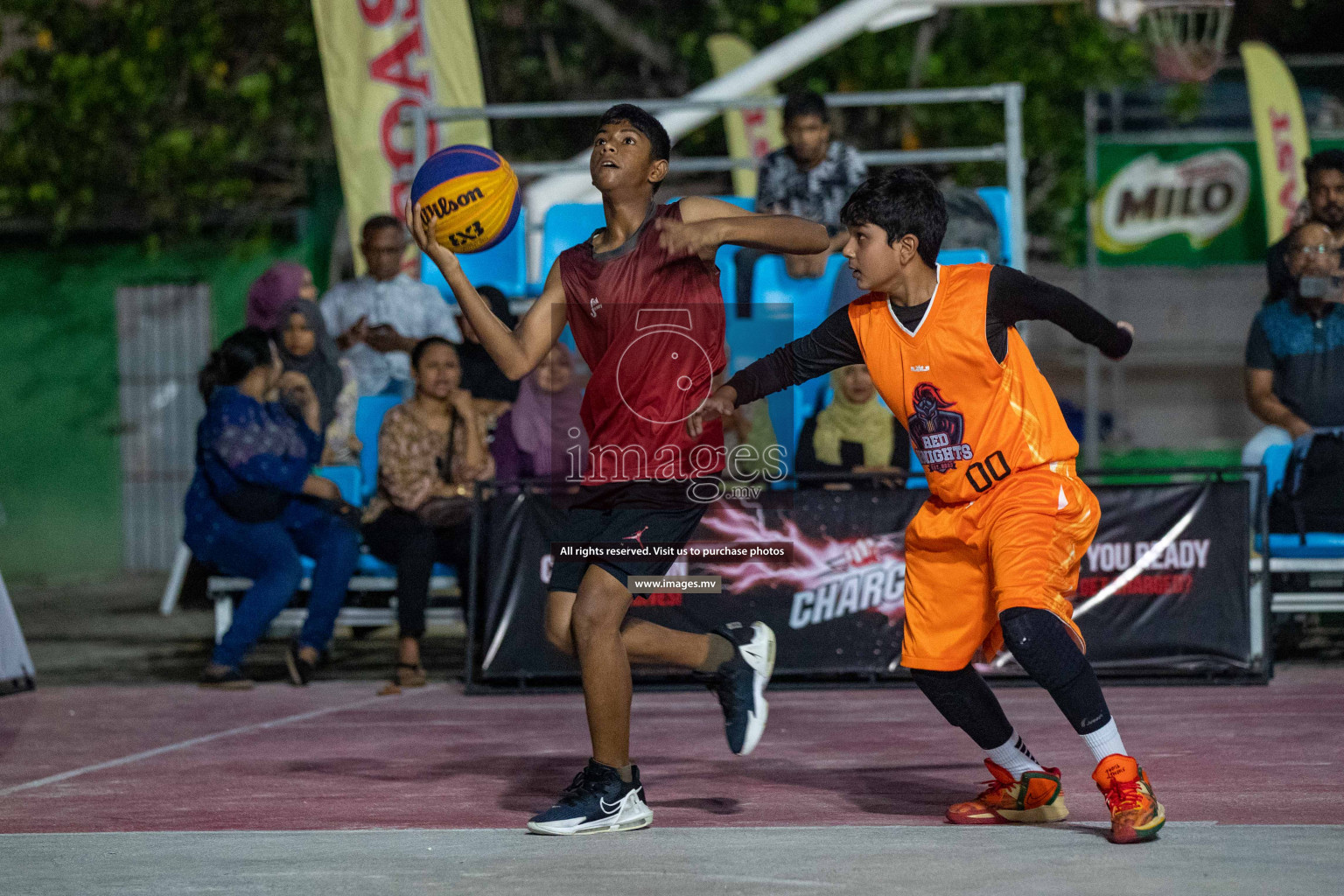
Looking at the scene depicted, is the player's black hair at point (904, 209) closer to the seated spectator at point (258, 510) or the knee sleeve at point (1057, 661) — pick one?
the knee sleeve at point (1057, 661)

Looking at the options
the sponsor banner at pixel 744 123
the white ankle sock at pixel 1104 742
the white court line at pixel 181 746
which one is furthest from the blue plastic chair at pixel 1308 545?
the sponsor banner at pixel 744 123

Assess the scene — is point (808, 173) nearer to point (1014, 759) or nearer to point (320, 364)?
point (320, 364)

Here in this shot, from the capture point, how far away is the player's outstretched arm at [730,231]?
17.0 ft

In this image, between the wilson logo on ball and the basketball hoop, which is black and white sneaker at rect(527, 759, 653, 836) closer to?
the wilson logo on ball

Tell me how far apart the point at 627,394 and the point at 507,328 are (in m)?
0.47

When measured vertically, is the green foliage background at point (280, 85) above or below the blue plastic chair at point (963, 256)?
above

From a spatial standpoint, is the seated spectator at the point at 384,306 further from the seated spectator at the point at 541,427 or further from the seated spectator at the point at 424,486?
the seated spectator at the point at 541,427

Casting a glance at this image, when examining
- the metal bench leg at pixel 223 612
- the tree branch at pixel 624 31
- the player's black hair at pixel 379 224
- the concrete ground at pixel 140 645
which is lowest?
the concrete ground at pixel 140 645

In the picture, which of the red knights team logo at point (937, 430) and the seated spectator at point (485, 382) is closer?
the red knights team logo at point (937, 430)

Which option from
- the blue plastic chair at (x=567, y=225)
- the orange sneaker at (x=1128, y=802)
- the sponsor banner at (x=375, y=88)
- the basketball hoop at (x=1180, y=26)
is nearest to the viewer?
the orange sneaker at (x=1128, y=802)

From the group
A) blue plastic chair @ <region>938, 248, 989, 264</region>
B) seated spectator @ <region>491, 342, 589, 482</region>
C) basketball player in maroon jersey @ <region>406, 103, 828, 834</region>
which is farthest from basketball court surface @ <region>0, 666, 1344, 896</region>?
blue plastic chair @ <region>938, 248, 989, 264</region>

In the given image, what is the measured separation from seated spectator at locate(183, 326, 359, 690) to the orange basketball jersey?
5.00 meters

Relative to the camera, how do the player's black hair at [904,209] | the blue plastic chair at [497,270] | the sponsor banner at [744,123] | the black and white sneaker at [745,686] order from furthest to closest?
the sponsor banner at [744,123]
the blue plastic chair at [497,270]
the black and white sneaker at [745,686]
the player's black hair at [904,209]

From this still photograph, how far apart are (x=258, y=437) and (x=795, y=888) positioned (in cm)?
577
